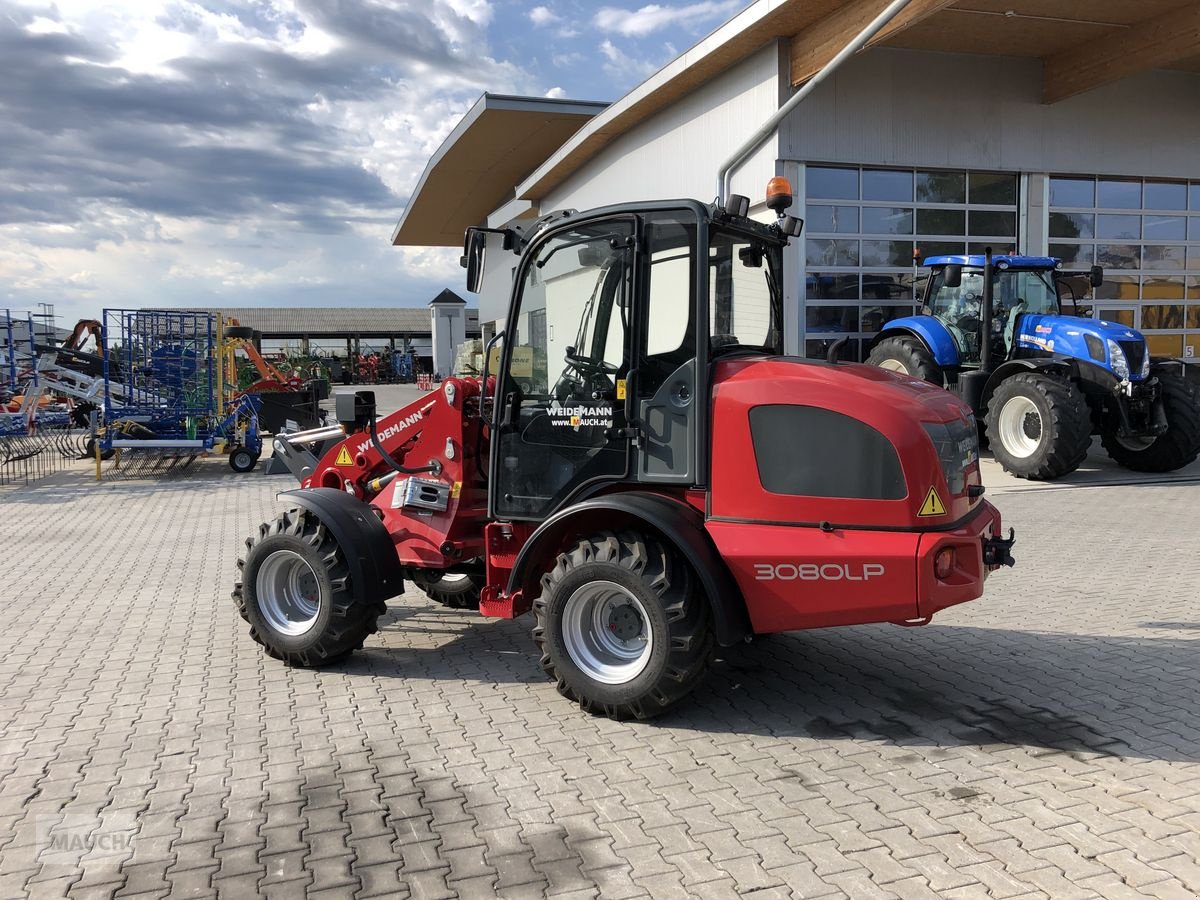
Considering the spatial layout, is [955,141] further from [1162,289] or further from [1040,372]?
[1162,289]

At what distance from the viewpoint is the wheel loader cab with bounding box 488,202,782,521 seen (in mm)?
4289

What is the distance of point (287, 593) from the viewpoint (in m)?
5.46

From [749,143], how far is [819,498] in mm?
9487

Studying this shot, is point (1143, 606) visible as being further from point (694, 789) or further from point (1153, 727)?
point (694, 789)

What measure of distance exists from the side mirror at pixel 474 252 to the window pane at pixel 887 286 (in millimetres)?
12005

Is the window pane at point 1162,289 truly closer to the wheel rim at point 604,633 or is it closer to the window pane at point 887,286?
the window pane at point 887,286

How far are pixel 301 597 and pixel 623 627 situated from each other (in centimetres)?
211

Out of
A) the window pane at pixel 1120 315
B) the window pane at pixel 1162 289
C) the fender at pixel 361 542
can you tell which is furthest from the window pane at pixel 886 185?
the fender at pixel 361 542

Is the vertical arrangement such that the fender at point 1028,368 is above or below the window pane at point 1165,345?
below

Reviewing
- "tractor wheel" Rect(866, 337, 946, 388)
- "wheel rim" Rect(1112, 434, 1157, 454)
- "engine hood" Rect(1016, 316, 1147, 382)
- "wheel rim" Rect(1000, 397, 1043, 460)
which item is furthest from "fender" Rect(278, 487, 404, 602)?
"wheel rim" Rect(1112, 434, 1157, 454)

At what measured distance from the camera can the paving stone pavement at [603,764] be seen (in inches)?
123

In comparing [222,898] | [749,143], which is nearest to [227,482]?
[749,143]

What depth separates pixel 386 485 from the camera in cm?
570

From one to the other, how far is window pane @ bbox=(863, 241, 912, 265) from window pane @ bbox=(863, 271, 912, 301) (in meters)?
0.20
